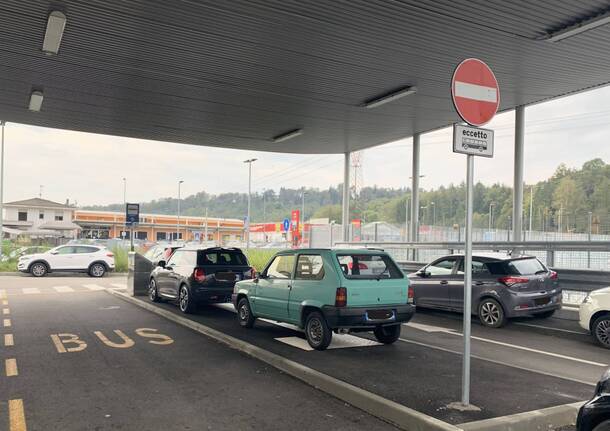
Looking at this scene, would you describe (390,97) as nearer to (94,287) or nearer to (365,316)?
(365,316)

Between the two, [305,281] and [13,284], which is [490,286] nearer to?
[305,281]

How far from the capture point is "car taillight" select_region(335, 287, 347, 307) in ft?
26.8

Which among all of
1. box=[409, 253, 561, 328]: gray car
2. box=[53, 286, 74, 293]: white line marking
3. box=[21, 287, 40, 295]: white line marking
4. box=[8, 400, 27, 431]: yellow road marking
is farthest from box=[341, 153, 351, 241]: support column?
box=[8, 400, 27, 431]: yellow road marking

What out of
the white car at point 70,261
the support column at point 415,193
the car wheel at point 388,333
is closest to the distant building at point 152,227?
the white car at point 70,261

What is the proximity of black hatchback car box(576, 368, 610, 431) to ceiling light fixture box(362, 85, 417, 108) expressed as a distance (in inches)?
415

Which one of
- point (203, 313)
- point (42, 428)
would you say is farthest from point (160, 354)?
point (203, 313)

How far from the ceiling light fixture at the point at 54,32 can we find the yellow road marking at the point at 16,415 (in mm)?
6367

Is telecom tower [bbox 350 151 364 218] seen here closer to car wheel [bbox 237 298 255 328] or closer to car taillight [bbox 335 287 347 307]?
car wheel [bbox 237 298 255 328]

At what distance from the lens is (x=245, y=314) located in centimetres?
1073

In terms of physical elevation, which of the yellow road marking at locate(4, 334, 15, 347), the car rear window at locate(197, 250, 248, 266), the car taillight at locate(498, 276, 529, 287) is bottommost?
the yellow road marking at locate(4, 334, 15, 347)

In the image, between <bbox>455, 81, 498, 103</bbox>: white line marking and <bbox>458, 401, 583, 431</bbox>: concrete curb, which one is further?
<bbox>455, 81, 498, 103</bbox>: white line marking

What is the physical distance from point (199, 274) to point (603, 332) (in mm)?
8484

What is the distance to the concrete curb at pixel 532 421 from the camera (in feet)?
15.6

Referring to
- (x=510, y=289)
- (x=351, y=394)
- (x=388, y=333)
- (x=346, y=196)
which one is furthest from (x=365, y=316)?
(x=346, y=196)
